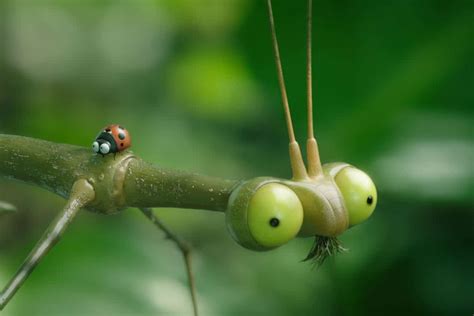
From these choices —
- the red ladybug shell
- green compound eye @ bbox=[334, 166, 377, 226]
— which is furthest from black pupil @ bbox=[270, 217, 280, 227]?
the red ladybug shell

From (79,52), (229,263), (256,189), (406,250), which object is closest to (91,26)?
(79,52)

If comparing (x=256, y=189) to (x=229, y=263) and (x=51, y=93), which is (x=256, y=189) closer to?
(x=229, y=263)

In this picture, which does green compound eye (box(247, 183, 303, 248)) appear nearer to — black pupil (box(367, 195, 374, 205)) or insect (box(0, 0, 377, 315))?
insect (box(0, 0, 377, 315))

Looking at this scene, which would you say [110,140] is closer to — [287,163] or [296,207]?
[296,207]

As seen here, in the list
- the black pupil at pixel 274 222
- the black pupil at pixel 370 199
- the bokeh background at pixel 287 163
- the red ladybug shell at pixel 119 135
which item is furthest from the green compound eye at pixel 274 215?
the bokeh background at pixel 287 163

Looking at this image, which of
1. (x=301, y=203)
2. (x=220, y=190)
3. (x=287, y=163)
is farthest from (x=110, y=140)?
(x=287, y=163)

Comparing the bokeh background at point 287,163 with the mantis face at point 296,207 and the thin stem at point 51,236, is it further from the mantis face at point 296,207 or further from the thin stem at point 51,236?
the mantis face at point 296,207
